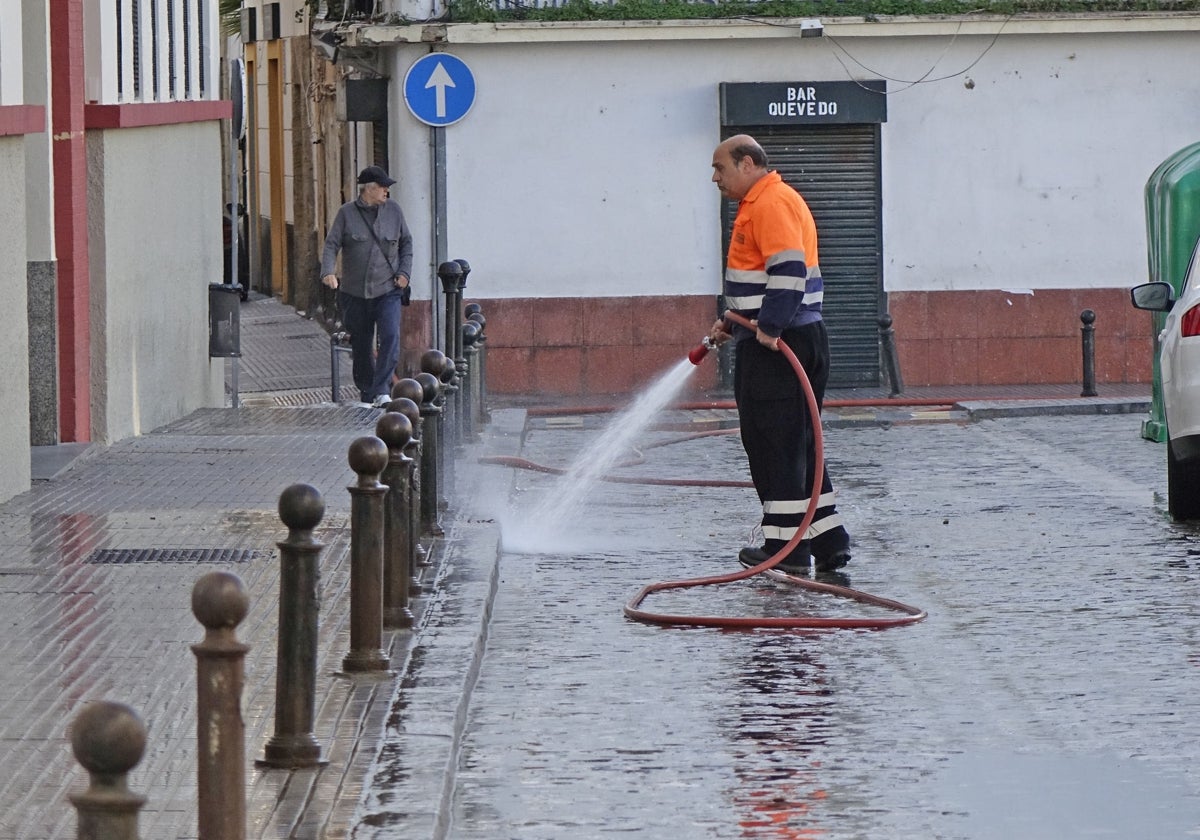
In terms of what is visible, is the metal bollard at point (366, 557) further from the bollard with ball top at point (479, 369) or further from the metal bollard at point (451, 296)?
the bollard with ball top at point (479, 369)

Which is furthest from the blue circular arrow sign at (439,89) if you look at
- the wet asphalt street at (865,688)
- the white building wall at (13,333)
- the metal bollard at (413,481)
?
the metal bollard at (413,481)

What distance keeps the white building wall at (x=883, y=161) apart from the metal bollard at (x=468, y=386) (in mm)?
6052

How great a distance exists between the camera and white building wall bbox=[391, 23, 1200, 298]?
21719 mm

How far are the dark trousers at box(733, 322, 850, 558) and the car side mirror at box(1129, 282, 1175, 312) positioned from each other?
279 cm

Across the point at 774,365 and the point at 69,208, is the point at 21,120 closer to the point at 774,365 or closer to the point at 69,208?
the point at 69,208

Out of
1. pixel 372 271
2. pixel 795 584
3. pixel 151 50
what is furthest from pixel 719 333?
pixel 151 50

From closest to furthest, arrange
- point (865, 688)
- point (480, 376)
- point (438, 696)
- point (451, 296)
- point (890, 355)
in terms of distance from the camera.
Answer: point (438, 696) → point (865, 688) → point (451, 296) → point (480, 376) → point (890, 355)

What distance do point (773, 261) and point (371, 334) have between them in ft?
28.7

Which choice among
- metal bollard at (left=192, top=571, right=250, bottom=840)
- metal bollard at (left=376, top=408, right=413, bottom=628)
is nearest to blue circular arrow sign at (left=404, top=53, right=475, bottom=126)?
metal bollard at (left=376, top=408, right=413, bottom=628)

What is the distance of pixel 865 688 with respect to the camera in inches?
305

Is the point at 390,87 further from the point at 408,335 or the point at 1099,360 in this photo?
the point at 1099,360

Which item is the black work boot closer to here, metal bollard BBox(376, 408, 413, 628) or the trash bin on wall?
metal bollard BBox(376, 408, 413, 628)

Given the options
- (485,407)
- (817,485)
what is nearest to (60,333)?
(485,407)

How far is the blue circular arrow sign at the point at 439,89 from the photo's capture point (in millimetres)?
19141
